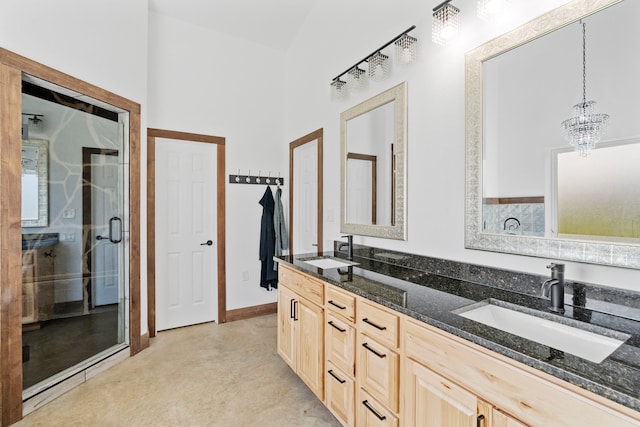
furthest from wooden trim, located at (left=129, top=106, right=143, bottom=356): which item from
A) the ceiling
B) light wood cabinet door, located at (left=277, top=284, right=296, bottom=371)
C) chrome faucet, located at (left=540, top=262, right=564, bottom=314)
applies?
chrome faucet, located at (left=540, top=262, right=564, bottom=314)

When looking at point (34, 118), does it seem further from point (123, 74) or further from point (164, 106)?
point (164, 106)

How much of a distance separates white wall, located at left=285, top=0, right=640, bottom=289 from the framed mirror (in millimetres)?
2270

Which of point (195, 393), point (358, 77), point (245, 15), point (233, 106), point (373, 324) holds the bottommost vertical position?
point (195, 393)

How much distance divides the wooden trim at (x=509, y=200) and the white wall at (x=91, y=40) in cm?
286

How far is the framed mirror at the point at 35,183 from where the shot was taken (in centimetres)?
207

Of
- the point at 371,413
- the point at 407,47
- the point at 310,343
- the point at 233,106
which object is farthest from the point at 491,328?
the point at 233,106

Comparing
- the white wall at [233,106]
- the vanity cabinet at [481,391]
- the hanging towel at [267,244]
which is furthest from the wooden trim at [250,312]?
the vanity cabinet at [481,391]

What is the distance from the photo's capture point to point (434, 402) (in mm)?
1162

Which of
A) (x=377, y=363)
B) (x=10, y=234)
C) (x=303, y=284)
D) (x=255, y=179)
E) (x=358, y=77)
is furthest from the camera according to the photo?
(x=255, y=179)

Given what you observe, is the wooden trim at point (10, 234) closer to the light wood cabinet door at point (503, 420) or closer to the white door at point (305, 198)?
the white door at point (305, 198)

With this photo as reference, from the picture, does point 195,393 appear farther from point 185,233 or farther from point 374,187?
point 374,187

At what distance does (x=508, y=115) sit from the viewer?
60.8 inches

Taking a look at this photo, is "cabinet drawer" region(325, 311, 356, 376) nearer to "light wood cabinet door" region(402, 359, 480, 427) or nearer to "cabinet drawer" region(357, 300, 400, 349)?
A: "cabinet drawer" region(357, 300, 400, 349)

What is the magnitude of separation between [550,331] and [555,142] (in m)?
0.81
